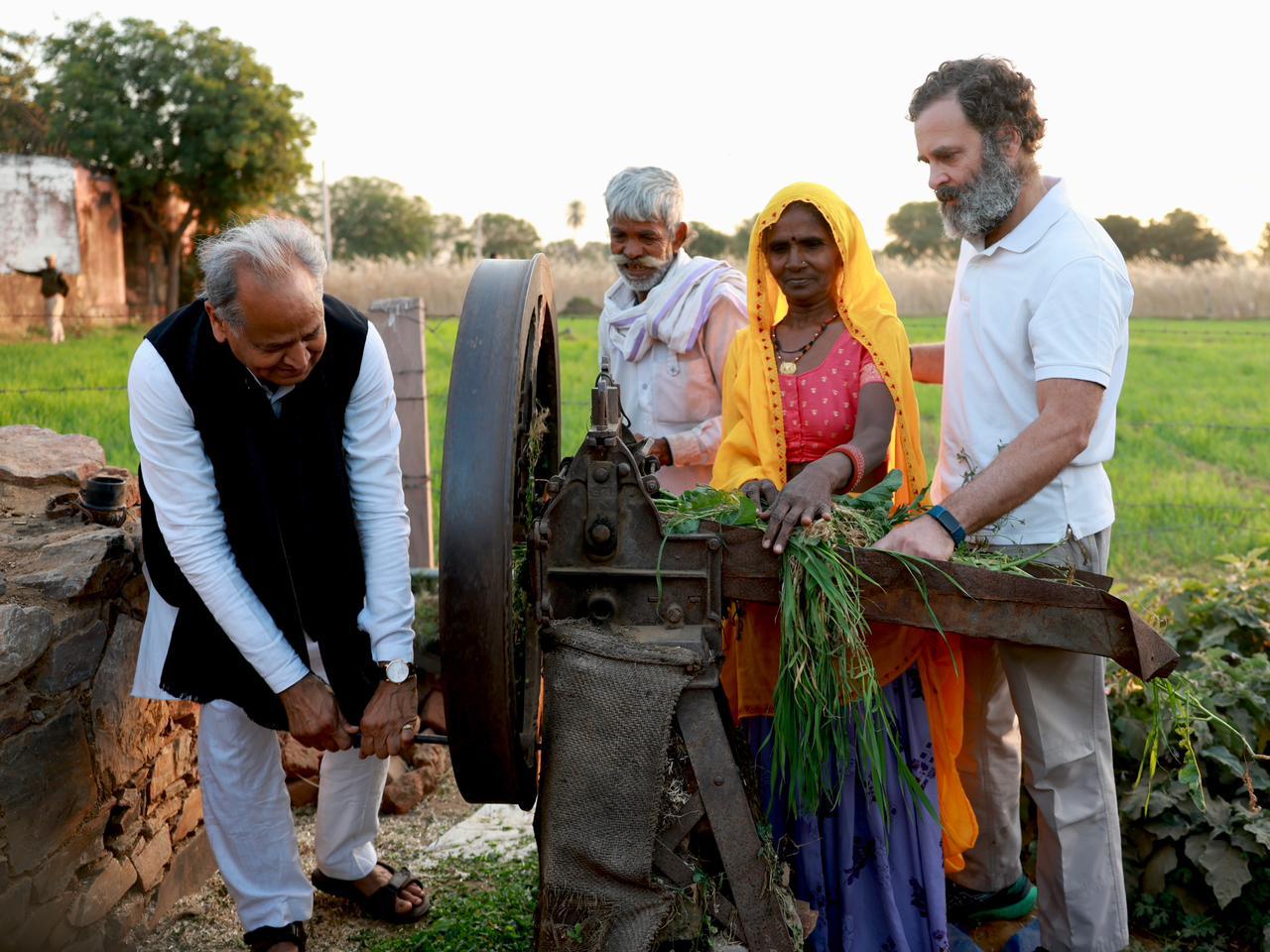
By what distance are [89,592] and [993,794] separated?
111 inches

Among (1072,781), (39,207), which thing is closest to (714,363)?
(1072,781)

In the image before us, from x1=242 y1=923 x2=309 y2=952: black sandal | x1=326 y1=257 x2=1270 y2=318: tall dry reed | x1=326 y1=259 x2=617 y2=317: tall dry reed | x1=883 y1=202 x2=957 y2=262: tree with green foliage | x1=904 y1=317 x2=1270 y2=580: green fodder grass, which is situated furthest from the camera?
x1=883 y1=202 x2=957 y2=262: tree with green foliage

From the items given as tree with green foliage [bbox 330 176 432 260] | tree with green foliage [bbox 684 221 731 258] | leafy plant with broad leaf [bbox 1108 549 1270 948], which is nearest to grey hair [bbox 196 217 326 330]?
leafy plant with broad leaf [bbox 1108 549 1270 948]

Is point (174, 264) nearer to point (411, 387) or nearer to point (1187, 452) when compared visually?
point (411, 387)

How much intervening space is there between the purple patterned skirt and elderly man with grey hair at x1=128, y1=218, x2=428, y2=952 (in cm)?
118

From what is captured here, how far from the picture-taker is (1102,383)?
2826mm

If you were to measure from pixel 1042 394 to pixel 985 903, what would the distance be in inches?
69.1

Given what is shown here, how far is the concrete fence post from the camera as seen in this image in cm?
541

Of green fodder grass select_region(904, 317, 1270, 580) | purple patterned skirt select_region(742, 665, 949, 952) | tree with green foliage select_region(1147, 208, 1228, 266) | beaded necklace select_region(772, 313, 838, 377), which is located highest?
tree with green foliage select_region(1147, 208, 1228, 266)

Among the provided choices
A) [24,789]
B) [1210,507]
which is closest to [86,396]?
[24,789]

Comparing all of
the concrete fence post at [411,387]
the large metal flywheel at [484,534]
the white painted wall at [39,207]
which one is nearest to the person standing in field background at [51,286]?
the white painted wall at [39,207]

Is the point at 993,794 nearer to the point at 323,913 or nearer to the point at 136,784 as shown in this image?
the point at 323,913

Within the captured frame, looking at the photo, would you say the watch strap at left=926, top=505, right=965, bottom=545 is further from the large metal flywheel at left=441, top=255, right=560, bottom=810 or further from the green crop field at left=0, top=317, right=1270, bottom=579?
the green crop field at left=0, top=317, right=1270, bottom=579

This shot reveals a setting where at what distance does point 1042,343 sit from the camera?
2.87 m
